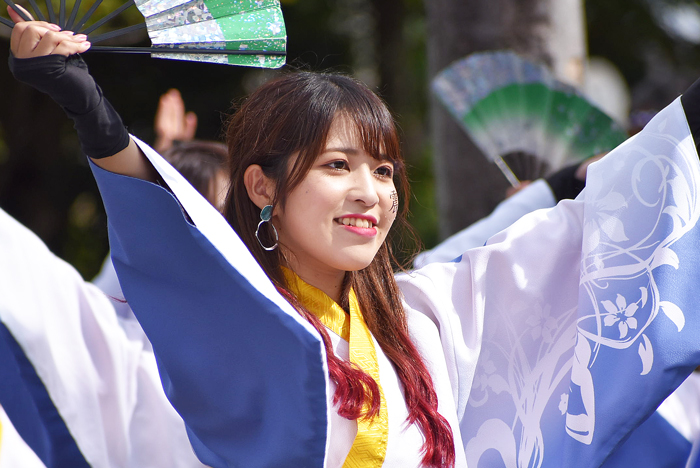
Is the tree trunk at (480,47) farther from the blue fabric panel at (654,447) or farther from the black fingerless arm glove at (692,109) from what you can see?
the black fingerless arm glove at (692,109)

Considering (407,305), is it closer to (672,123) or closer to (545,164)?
(672,123)

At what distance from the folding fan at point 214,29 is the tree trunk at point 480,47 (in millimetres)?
1721

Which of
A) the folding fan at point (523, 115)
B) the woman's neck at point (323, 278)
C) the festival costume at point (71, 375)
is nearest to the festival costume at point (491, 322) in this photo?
the woman's neck at point (323, 278)

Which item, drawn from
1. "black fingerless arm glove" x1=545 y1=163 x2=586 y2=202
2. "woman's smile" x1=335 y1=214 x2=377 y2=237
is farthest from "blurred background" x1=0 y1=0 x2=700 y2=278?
"woman's smile" x1=335 y1=214 x2=377 y2=237

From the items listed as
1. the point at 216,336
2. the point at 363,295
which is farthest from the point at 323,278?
the point at 216,336

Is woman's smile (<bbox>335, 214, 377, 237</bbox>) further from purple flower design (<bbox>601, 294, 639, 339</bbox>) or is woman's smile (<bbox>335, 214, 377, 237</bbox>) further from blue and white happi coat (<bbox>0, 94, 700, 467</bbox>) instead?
purple flower design (<bbox>601, 294, 639, 339</bbox>)

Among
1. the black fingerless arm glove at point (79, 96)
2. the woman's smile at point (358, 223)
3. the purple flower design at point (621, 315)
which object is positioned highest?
the black fingerless arm glove at point (79, 96)

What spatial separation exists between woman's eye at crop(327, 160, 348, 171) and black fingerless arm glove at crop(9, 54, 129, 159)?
1.24ft

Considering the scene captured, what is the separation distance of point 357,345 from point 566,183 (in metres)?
1.01

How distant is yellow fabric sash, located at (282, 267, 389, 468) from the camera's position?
4.49 ft

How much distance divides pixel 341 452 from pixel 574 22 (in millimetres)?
2246

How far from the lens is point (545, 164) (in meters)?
2.60

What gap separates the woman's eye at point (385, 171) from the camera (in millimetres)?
1511

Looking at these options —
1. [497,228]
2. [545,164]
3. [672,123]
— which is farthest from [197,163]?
[672,123]
